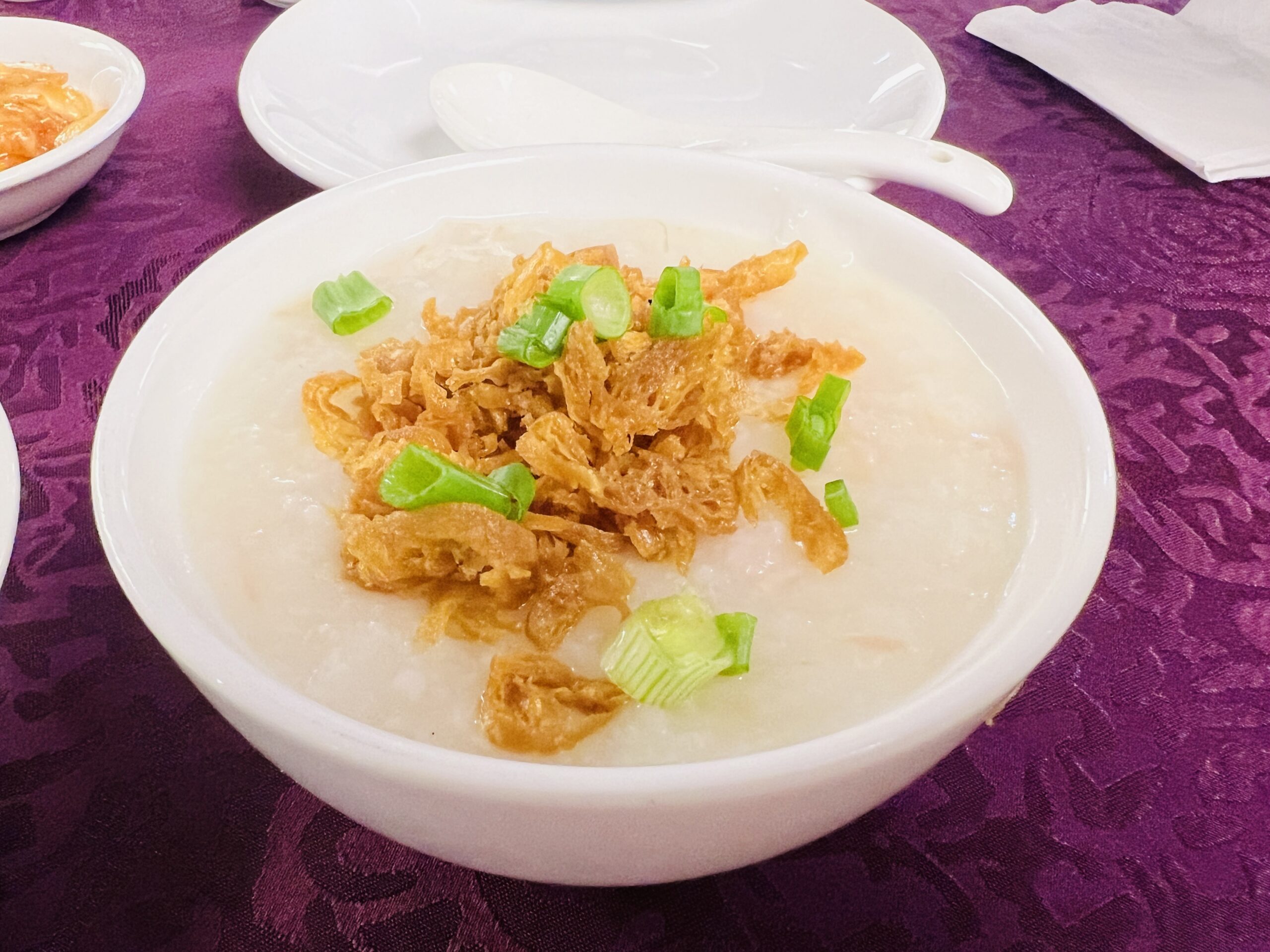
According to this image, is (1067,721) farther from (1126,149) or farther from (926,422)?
(1126,149)

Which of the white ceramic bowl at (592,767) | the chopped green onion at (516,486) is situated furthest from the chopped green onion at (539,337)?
the white ceramic bowl at (592,767)

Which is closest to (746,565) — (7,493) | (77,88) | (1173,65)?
(7,493)

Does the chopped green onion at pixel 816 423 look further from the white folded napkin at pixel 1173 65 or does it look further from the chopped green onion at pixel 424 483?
the white folded napkin at pixel 1173 65

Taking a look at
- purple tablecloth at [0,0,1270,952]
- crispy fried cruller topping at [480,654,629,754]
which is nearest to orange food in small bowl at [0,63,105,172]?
purple tablecloth at [0,0,1270,952]

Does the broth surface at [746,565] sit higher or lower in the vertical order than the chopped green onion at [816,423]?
lower

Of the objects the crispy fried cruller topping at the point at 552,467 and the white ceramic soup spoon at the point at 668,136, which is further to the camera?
the white ceramic soup spoon at the point at 668,136

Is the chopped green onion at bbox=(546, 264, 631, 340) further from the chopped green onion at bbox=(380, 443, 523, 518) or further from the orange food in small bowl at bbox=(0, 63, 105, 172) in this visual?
the orange food in small bowl at bbox=(0, 63, 105, 172)

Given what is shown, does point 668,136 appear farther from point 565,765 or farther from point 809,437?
point 565,765
